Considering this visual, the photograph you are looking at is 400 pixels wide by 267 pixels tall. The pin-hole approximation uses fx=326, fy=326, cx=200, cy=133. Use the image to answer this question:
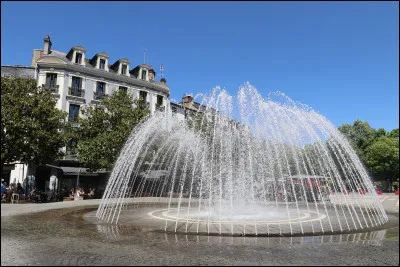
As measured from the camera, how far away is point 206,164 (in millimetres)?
31422

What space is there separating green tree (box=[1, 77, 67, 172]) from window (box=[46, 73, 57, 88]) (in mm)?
12768

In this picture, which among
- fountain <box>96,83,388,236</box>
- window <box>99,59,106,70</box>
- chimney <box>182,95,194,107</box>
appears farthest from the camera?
chimney <box>182,95,194,107</box>

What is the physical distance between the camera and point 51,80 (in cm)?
3850

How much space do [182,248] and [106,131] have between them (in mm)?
24788

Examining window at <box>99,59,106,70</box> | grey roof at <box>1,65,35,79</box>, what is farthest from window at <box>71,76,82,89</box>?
grey roof at <box>1,65,35,79</box>

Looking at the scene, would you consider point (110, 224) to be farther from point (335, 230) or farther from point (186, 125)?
point (186, 125)

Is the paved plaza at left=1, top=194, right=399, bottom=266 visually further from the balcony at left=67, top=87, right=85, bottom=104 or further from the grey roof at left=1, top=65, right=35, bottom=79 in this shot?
the grey roof at left=1, top=65, right=35, bottom=79

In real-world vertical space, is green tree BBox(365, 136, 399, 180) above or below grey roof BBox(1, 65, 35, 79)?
below

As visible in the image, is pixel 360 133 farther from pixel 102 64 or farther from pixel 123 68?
pixel 102 64

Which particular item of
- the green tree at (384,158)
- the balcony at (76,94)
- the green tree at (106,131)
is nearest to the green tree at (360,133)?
the green tree at (384,158)

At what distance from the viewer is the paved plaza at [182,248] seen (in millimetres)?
6992

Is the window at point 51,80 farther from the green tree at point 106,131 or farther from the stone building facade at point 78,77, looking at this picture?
the green tree at point 106,131

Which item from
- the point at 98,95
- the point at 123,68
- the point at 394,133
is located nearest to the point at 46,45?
Result: the point at 98,95

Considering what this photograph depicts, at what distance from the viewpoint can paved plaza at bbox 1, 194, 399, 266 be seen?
22.9 ft
